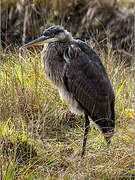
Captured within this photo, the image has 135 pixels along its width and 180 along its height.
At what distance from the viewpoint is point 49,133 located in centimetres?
449

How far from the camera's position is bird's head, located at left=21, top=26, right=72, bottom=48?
4.18 metres

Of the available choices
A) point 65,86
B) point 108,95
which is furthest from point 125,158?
point 65,86

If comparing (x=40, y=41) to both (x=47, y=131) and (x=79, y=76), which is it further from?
(x=47, y=131)

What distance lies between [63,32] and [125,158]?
1.68 meters

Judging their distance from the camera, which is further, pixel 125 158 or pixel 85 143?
pixel 85 143

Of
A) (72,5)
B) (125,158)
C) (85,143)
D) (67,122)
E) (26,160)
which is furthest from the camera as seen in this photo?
(72,5)

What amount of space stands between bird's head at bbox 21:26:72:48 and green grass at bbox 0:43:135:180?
0.36 m

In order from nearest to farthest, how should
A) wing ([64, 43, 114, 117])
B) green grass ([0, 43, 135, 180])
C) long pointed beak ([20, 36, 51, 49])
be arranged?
1. green grass ([0, 43, 135, 180])
2. wing ([64, 43, 114, 117])
3. long pointed beak ([20, 36, 51, 49])

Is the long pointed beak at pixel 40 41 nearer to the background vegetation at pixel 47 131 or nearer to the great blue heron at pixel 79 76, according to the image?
the great blue heron at pixel 79 76

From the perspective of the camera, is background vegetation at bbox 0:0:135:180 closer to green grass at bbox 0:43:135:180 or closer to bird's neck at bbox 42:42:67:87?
green grass at bbox 0:43:135:180

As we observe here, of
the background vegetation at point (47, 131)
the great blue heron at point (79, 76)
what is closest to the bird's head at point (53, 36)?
the great blue heron at point (79, 76)

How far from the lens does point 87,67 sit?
13.2 ft

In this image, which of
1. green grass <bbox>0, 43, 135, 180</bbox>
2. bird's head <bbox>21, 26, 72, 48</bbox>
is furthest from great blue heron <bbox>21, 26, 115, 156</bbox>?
green grass <bbox>0, 43, 135, 180</bbox>

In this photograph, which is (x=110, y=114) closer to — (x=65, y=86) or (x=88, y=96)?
(x=88, y=96)
